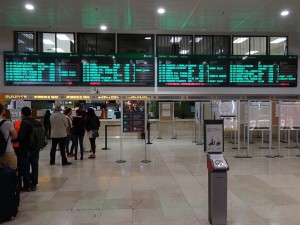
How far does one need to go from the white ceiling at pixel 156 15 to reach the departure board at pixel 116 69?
1.00 m

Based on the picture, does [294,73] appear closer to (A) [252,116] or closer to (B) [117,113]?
(A) [252,116]

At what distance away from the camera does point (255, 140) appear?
44.5 feet

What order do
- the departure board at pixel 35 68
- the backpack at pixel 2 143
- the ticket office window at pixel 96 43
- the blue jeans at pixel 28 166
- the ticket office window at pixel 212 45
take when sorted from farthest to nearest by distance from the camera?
the ticket office window at pixel 212 45 → the ticket office window at pixel 96 43 → the departure board at pixel 35 68 → the blue jeans at pixel 28 166 → the backpack at pixel 2 143

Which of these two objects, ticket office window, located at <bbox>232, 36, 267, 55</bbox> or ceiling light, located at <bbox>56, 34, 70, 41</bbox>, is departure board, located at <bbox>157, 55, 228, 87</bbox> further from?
ceiling light, located at <bbox>56, 34, 70, 41</bbox>

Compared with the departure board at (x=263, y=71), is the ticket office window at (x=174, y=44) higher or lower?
higher

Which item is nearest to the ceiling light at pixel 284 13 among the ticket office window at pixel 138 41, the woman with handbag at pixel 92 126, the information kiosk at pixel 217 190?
the ticket office window at pixel 138 41

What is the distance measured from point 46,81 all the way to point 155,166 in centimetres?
484

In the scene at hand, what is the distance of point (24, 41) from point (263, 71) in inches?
335

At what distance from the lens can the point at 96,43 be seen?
11.2m

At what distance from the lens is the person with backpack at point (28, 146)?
5.43 meters

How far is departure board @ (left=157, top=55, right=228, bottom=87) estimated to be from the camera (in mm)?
10500

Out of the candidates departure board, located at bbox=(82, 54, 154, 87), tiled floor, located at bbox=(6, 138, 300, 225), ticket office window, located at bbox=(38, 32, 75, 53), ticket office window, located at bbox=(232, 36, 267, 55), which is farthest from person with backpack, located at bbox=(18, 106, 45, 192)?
ticket office window, located at bbox=(232, 36, 267, 55)

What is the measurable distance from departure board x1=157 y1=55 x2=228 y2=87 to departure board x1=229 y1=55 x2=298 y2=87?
427 mm

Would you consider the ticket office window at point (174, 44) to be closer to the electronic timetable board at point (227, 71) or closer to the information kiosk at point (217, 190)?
the electronic timetable board at point (227, 71)
